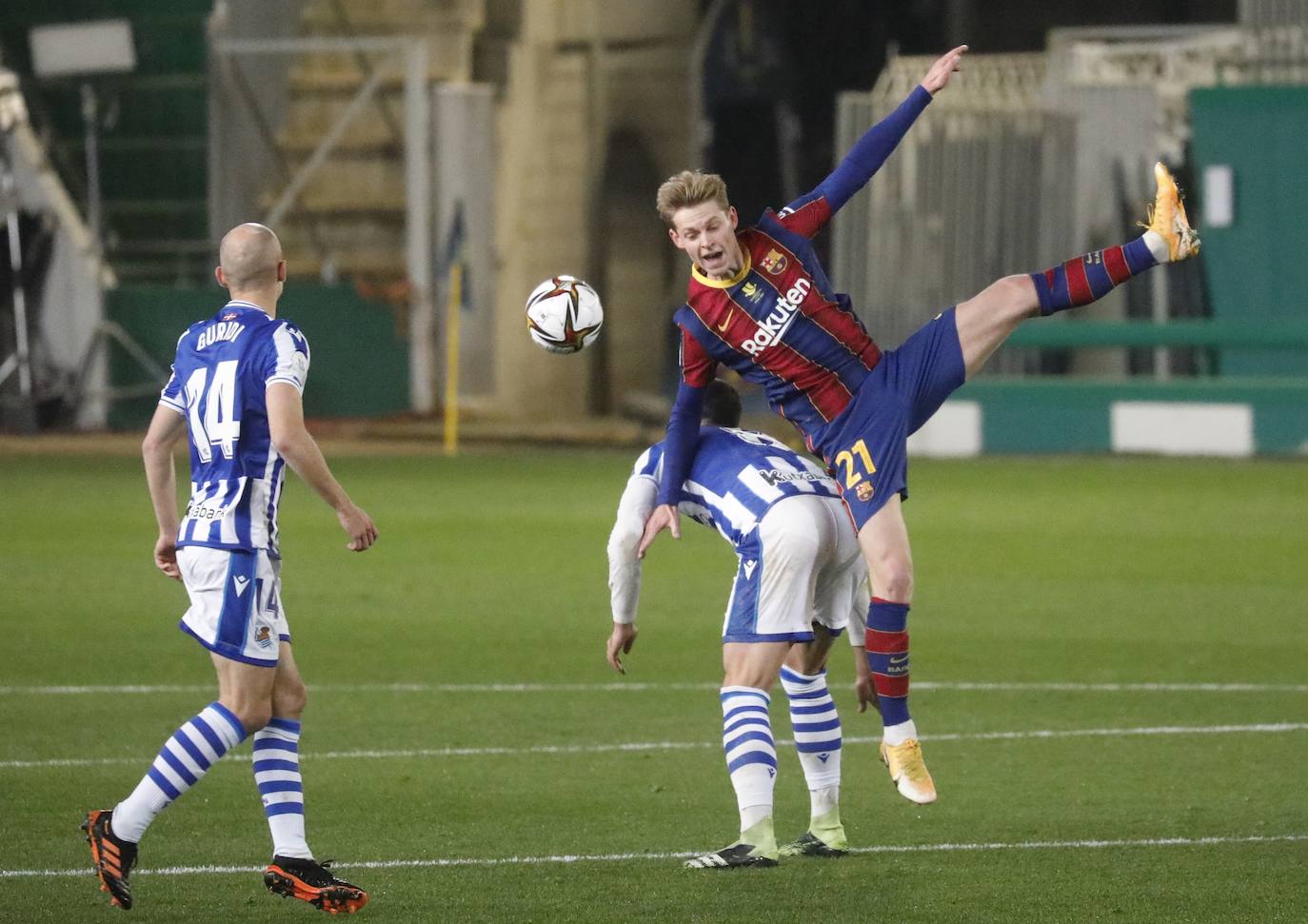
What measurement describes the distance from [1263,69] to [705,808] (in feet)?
61.7

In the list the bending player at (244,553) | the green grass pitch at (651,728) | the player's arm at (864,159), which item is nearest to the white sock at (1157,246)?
the player's arm at (864,159)

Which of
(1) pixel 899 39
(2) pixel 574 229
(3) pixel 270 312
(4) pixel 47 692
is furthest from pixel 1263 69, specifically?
(3) pixel 270 312

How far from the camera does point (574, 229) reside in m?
32.0

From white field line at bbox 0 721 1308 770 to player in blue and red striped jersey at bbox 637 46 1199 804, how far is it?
197 cm

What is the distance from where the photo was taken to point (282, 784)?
6.41 meters

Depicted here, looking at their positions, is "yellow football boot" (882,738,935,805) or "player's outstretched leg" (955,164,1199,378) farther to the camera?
"player's outstretched leg" (955,164,1199,378)

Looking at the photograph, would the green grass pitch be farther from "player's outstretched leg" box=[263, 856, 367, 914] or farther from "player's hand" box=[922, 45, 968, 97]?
"player's hand" box=[922, 45, 968, 97]

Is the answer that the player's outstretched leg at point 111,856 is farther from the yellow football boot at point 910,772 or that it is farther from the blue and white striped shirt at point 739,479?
the yellow football boot at point 910,772

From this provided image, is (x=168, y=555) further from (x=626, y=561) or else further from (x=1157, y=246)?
(x=1157, y=246)

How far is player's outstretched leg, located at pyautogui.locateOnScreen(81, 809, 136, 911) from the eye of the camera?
614 cm

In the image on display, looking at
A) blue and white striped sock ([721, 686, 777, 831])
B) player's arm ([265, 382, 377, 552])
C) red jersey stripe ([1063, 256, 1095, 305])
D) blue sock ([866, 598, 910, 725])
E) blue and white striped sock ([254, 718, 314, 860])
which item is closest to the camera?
player's arm ([265, 382, 377, 552])

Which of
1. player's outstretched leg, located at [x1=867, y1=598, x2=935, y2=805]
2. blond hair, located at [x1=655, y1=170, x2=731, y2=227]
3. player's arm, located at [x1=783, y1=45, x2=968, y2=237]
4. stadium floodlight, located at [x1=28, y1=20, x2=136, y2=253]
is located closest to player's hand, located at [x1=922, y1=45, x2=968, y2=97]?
player's arm, located at [x1=783, y1=45, x2=968, y2=237]

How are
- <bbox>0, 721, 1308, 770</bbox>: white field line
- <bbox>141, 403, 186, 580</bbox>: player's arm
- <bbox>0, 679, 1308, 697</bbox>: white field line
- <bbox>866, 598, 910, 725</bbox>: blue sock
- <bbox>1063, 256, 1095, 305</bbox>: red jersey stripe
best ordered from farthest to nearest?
<bbox>0, 679, 1308, 697</bbox>: white field line → <bbox>0, 721, 1308, 770</bbox>: white field line → <bbox>1063, 256, 1095, 305</bbox>: red jersey stripe → <bbox>866, 598, 910, 725</bbox>: blue sock → <bbox>141, 403, 186, 580</bbox>: player's arm

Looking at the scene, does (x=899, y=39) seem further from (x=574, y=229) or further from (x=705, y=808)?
(x=705, y=808)
